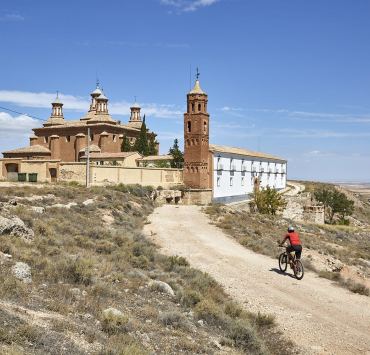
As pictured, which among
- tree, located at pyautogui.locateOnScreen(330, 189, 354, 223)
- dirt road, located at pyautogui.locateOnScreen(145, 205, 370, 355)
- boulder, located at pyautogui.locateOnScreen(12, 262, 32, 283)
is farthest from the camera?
tree, located at pyautogui.locateOnScreen(330, 189, 354, 223)

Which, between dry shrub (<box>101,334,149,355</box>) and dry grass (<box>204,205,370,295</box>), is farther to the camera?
dry grass (<box>204,205,370,295</box>)

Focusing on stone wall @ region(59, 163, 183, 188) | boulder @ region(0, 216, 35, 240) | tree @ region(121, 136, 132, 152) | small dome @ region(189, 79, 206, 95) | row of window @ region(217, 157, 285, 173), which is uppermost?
small dome @ region(189, 79, 206, 95)

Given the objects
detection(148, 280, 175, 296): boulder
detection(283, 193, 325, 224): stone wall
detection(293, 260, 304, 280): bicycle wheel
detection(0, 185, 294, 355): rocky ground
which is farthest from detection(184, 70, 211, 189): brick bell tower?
detection(148, 280, 175, 296): boulder

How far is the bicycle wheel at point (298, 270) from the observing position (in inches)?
635

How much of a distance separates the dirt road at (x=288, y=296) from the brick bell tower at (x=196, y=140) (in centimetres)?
2200

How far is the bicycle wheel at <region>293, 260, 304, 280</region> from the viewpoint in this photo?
16141 millimetres

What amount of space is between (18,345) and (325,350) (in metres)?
6.64

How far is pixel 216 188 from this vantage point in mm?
49250

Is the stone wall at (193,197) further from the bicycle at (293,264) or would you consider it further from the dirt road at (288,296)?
the bicycle at (293,264)

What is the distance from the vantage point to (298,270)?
16234 millimetres

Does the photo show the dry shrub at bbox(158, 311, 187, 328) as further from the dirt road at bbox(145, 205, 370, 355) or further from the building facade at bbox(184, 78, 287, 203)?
the building facade at bbox(184, 78, 287, 203)

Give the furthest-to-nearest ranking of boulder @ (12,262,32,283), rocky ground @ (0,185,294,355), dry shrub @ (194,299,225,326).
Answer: dry shrub @ (194,299,225,326) → boulder @ (12,262,32,283) → rocky ground @ (0,185,294,355)

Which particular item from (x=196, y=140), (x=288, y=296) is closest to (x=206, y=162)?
(x=196, y=140)

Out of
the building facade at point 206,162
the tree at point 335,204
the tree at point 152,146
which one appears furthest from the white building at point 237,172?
the tree at point 152,146
